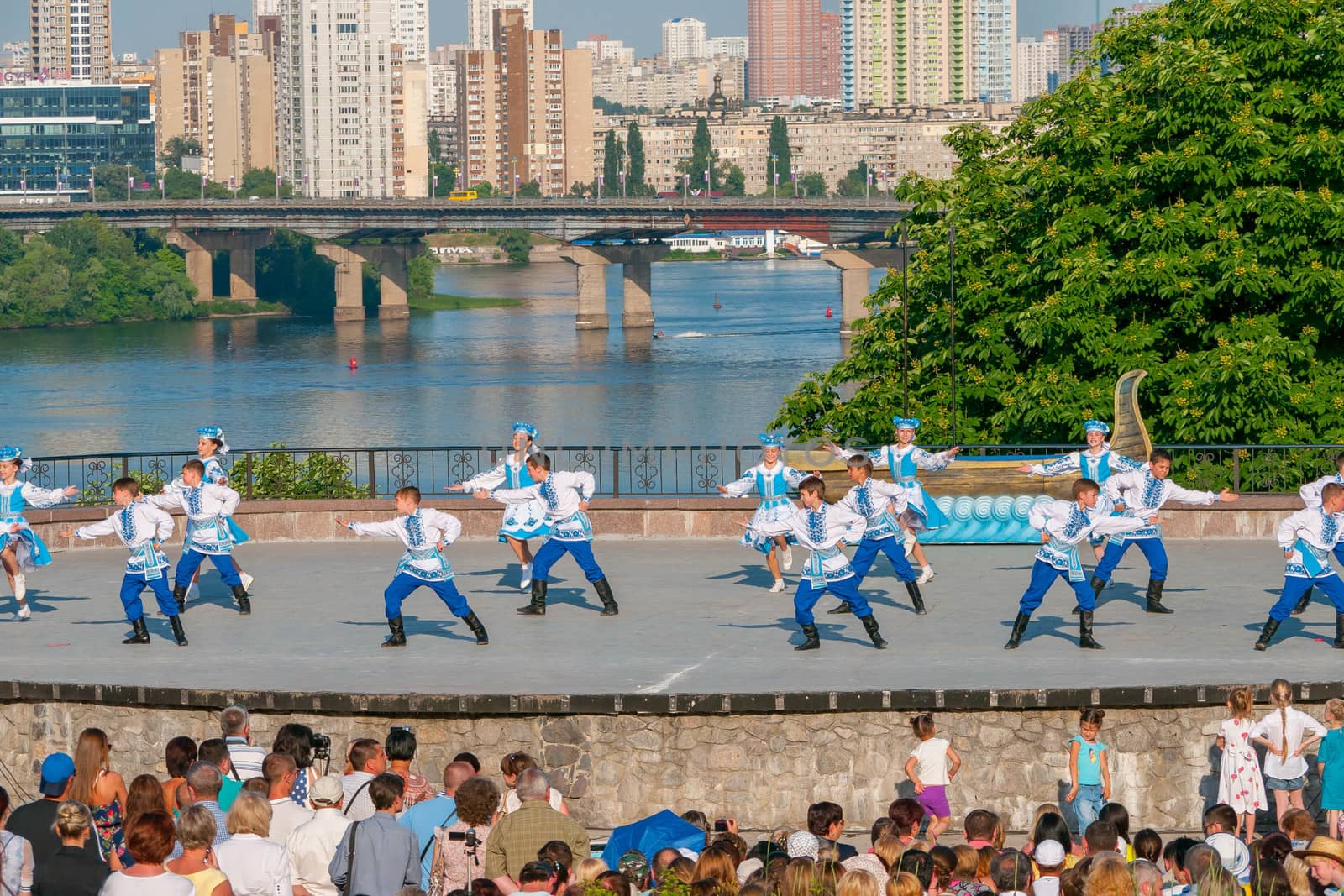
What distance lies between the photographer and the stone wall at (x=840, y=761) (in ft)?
50.8

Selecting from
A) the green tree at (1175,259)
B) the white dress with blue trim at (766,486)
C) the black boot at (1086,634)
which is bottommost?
the black boot at (1086,634)

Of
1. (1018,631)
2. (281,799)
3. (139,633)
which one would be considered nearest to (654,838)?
(281,799)

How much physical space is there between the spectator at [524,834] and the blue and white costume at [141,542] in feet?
26.9

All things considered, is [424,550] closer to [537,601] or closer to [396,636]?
[396,636]

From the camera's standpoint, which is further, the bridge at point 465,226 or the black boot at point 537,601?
the bridge at point 465,226

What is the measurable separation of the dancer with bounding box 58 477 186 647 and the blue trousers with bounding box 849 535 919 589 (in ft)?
19.8

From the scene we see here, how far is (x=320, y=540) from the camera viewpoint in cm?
2445

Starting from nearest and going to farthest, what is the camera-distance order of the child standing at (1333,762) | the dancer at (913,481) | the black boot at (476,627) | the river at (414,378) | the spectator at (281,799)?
the spectator at (281,799) < the child standing at (1333,762) < the black boot at (476,627) < the dancer at (913,481) < the river at (414,378)

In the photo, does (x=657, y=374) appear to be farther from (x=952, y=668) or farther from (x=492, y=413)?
(x=952, y=668)

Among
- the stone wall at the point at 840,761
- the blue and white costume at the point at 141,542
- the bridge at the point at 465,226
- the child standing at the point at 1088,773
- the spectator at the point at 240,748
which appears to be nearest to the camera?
the spectator at the point at 240,748

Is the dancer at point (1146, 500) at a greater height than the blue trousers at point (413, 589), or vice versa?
the dancer at point (1146, 500)

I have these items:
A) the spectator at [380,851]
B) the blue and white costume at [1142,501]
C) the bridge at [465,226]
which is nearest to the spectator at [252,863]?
the spectator at [380,851]

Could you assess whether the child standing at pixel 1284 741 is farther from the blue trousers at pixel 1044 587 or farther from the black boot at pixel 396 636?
the black boot at pixel 396 636

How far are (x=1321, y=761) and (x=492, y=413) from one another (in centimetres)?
6521
